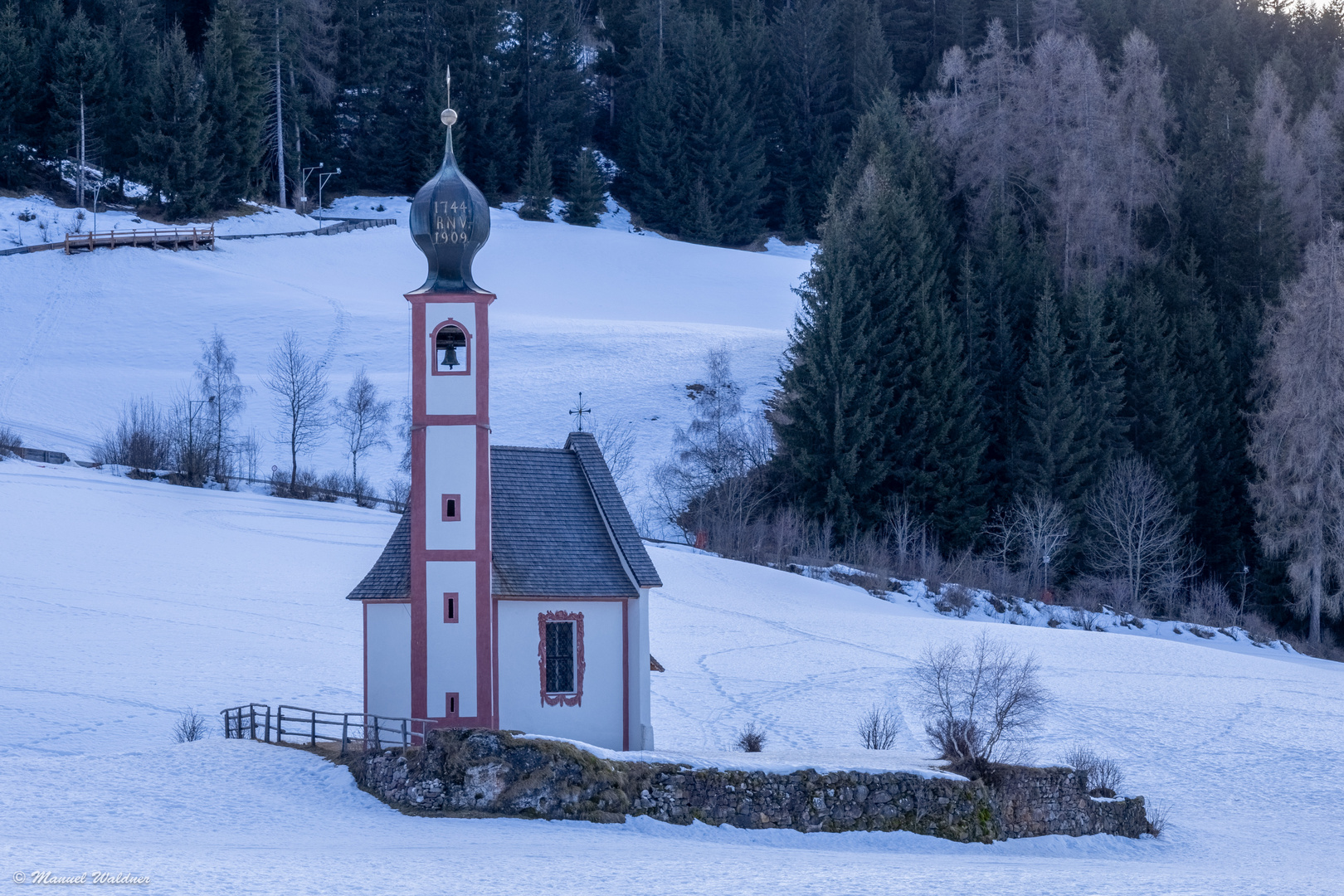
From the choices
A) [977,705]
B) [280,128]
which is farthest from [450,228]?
[280,128]

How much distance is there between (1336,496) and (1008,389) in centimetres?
1444

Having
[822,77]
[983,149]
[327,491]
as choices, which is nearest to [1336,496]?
[983,149]

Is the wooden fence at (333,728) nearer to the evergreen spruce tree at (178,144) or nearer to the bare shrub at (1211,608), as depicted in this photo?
the bare shrub at (1211,608)

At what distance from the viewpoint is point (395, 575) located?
91.4ft

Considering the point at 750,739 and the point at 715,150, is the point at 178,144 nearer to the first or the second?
the point at 715,150

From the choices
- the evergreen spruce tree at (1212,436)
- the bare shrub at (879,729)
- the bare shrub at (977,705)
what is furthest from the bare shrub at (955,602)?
the evergreen spruce tree at (1212,436)

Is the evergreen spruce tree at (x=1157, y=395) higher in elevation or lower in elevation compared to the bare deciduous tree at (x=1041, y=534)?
higher

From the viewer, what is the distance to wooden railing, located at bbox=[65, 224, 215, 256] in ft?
254

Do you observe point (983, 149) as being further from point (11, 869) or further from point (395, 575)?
point (11, 869)

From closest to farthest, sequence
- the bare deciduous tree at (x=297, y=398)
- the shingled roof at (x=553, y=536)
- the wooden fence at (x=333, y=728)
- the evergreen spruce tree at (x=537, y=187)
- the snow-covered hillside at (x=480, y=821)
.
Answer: the snow-covered hillside at (x=480, y=821)
the wooden fence at (x=333, y=728)
the shingled roof at (x=553, y=536)
the bare deciduous tree at (x=297, y=398)
the evergreen spruce tree at (x=537, y=187)

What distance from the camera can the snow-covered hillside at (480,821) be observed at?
1994cm

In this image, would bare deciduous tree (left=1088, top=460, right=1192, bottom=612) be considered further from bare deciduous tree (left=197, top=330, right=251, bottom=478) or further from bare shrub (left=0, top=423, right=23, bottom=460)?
bare shrub (left=0, top=423, right=23, bottom=460)

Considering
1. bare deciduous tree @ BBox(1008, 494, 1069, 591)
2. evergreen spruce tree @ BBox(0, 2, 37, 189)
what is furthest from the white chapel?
evergreen spruce tree @ BBox(0, 2, 37, 189)

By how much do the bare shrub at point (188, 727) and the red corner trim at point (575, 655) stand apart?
6.61m
